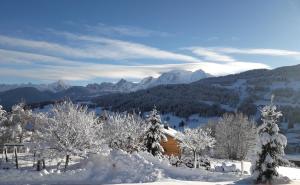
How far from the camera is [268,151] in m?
34.5

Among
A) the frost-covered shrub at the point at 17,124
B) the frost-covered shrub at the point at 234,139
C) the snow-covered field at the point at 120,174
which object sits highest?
the frost-covered shrub at the point at 17,124

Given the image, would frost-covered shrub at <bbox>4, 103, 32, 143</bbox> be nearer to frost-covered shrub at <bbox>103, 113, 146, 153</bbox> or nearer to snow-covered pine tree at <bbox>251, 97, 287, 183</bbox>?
frost-covered shrub at <bbox>103, 113, 146, 153</bbox>

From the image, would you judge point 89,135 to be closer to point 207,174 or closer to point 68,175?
point 68,175

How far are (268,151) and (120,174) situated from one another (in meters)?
12.7

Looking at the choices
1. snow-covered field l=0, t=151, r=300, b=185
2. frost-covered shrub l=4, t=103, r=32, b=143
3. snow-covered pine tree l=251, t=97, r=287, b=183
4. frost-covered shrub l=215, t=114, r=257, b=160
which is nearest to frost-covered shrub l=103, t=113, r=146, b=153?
frost-covered shrub l=4, t=103, r=32, b=143

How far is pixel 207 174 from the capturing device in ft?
110

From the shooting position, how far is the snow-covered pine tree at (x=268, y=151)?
111 ft

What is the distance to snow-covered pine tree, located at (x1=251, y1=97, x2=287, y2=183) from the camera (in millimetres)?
33906

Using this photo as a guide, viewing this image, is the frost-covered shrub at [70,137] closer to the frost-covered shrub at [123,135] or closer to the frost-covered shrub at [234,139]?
the frost-covered shrub at [123,135]

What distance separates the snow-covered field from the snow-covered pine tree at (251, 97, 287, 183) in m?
1.23

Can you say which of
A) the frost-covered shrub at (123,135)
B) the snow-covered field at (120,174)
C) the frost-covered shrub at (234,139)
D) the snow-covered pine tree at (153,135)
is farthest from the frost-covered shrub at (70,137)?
the frost-covered shrub at (234,139)

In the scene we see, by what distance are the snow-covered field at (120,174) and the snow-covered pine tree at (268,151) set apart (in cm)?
123

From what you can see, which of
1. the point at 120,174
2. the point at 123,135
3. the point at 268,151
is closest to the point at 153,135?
the point at 123,135

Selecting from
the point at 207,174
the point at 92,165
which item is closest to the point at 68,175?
the point at 92,165
